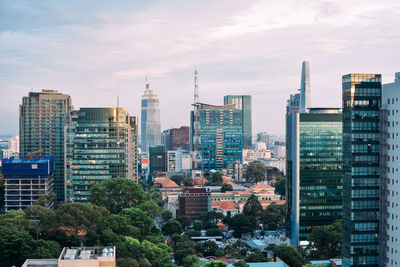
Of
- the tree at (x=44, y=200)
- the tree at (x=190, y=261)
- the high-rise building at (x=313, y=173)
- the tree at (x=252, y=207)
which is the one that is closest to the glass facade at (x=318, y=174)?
the high-rise building at (x=313, y=173)

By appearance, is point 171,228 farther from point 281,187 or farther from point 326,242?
point 281,187

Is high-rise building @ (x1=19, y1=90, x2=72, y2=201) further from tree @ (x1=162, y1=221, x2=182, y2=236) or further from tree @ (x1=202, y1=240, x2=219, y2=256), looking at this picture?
tree @ (x1=202, y1=240, x2=219, y2=256)

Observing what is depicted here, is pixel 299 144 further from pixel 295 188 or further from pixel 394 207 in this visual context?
pixel 394 207

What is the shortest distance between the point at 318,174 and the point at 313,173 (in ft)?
3.47

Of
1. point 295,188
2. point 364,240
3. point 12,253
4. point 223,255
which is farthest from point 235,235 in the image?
point 12,253

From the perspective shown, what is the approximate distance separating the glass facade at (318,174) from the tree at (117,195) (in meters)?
31.7

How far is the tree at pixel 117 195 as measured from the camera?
102m

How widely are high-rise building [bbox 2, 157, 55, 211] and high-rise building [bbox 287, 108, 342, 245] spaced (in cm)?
5074

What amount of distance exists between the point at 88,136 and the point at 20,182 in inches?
762

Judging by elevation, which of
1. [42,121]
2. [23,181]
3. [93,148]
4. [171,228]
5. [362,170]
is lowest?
[171,228]

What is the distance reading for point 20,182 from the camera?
113m

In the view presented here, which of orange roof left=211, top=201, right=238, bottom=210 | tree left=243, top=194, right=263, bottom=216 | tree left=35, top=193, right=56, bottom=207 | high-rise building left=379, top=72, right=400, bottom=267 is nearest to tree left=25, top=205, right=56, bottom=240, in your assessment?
tree left=35, top=193, right=56, bottom=207

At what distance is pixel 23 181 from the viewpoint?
11281cm

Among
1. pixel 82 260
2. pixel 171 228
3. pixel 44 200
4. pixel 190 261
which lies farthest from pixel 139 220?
pixel 82 260
